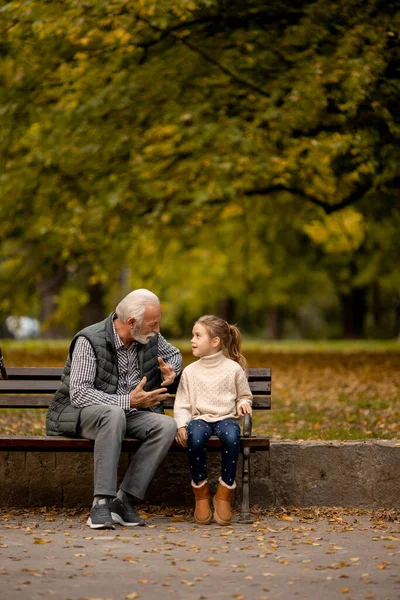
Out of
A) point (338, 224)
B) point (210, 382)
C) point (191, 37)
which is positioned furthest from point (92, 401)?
point (338, 224)

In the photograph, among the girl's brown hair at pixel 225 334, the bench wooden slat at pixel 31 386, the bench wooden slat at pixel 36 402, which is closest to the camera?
the girl's brown hair at pixel 225 334

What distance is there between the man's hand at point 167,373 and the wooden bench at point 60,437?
303mm

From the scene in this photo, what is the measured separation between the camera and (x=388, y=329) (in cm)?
3678

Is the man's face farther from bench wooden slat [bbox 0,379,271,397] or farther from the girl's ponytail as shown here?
bench wooden slat [bbox 0,379,271,397]

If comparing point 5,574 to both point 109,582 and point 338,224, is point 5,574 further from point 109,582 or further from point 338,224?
point 338,224

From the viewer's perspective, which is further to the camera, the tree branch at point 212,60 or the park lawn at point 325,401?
the tree branch at point 212,60

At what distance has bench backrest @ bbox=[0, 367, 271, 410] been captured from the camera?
21.8ft

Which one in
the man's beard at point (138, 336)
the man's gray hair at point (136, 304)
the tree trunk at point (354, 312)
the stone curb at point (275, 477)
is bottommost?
the tree trunk at point (354, 312)

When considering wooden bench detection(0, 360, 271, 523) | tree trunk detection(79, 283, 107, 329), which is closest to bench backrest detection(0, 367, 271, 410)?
wooden bench detection(0, 360, 271, 523)

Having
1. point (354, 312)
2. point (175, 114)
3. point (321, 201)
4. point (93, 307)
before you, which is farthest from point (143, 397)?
point (354, 312)

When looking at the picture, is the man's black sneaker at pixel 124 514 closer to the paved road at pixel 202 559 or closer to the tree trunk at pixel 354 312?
the paved road at pixel 202 559

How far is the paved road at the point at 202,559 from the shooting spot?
4484 mm

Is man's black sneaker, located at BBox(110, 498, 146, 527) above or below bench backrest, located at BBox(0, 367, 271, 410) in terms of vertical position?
below

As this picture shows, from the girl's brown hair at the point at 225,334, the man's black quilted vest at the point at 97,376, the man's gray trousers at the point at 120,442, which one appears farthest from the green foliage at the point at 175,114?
the man's gray trousers at the point at 120,442
